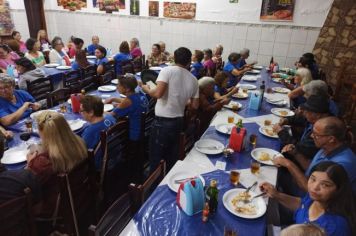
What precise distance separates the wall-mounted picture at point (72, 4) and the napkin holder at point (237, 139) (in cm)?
922

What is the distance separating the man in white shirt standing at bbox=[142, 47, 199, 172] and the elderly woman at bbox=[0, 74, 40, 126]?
5.20ft

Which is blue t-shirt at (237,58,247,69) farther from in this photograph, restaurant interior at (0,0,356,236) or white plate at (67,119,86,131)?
white plate at (67,119,86,131)

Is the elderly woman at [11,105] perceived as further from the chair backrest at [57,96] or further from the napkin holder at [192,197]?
the napkin holder at [192,197]

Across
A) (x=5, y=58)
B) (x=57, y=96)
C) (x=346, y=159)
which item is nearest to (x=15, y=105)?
(x=57, y=96)

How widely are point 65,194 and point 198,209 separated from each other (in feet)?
3.48

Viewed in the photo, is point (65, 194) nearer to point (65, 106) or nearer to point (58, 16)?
point (65, 106)

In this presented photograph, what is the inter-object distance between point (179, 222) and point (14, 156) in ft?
5.47

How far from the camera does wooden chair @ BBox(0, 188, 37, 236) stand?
5.10 feet

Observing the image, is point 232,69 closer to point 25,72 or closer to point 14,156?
point 25,72

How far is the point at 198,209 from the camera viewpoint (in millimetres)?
1750

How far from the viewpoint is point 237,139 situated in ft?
8.50

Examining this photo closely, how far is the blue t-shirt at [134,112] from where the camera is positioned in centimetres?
336

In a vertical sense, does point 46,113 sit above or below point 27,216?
A: above

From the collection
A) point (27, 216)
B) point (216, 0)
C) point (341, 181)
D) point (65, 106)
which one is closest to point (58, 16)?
point (216, 0)
